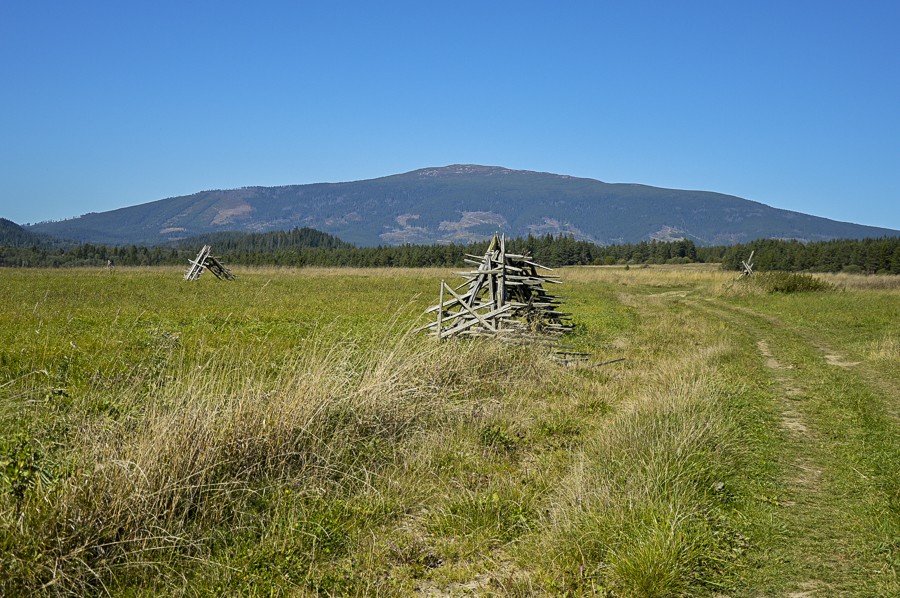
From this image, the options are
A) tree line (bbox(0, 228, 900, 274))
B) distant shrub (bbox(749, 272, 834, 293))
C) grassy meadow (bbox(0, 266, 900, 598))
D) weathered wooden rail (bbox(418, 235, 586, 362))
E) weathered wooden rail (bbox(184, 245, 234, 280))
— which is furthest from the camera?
tree line (bbox(0, 228, 900, 274))

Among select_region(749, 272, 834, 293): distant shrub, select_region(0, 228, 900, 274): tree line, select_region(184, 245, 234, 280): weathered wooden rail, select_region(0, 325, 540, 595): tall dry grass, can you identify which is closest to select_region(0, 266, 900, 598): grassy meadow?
select_region(0, 325, 540, 595): tall dry grass

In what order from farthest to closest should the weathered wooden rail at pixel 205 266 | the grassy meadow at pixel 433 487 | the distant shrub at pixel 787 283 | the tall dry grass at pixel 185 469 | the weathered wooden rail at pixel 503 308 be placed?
the weathered wooden rail at pixel 205 266
the distant shrub at pixel 787 283
the weathered wooden rail at pixel 503 308
the grassy meadow at pixel 433 487
the tall dry grass at pixel 185 469

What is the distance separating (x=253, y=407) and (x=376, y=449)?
1410 mm

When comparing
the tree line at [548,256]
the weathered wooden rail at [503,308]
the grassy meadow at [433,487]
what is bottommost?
the grassy meadow at [433,487]

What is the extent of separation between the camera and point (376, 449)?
6.79m

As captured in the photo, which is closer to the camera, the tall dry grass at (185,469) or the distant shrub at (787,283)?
the tall dry grass at (185,469)

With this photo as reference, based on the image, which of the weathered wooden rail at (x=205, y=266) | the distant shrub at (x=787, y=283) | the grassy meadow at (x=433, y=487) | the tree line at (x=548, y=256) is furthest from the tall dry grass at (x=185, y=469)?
the tree line at (x=548, y=256)

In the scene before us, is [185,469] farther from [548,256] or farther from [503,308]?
[548,256]

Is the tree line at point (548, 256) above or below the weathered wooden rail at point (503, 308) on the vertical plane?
above

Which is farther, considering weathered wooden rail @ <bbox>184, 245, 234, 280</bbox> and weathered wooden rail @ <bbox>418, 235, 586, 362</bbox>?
weathered wooden rail @ <bbox>184, 245, 234, 280</bbox>

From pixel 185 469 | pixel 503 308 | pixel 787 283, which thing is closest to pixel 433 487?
pixel 185 469

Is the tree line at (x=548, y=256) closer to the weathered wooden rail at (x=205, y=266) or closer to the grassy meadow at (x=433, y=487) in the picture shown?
the weathered wooden rail at (x=205, y=266)

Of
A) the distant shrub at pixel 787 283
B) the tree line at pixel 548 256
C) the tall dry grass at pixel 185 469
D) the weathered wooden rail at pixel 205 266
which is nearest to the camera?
the tall dry grass at pixel 185 469

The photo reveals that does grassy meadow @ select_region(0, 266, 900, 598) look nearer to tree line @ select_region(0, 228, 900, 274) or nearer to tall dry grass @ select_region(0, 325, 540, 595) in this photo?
tall dry grass @ select_region(0, 325, 540, 595)
